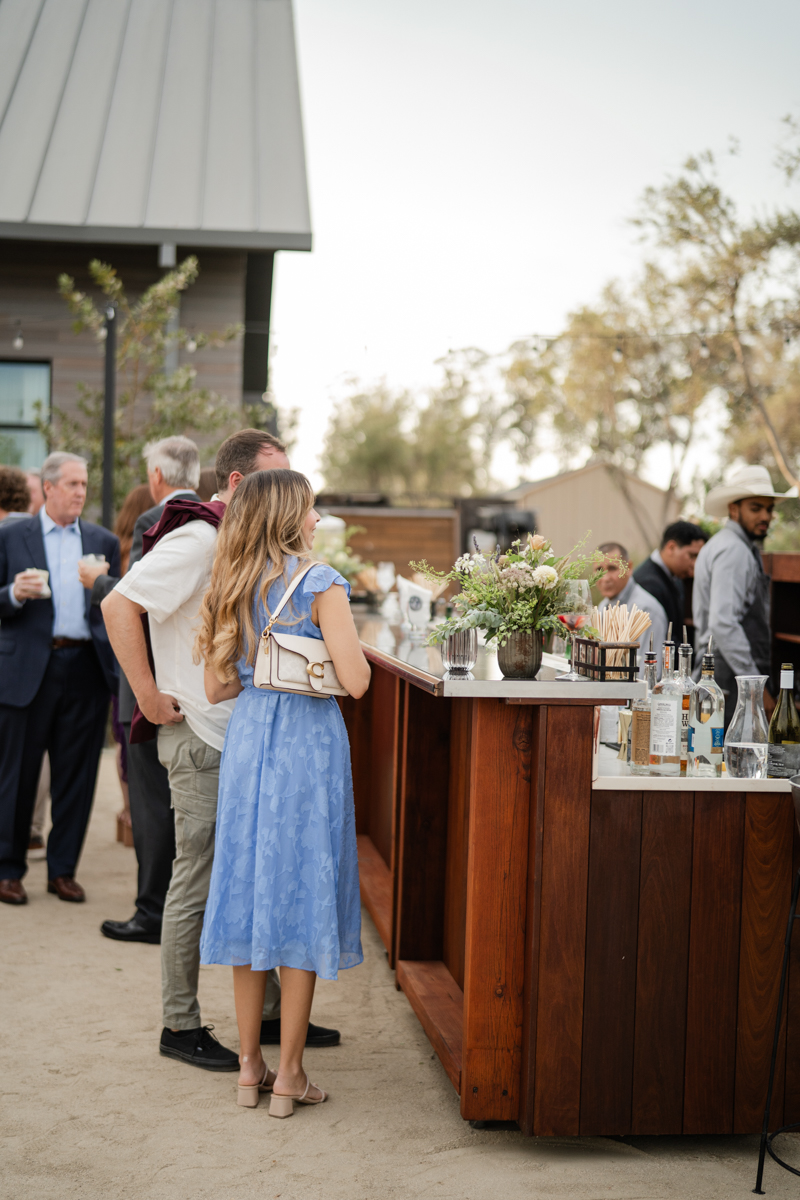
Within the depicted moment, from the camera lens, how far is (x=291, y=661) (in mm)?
2965

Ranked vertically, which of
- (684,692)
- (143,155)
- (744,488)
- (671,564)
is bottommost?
(684,692)

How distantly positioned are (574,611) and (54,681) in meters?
Result: 2.99

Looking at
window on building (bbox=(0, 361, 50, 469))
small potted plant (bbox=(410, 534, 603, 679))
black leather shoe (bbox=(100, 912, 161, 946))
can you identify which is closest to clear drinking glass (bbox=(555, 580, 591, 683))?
small potted plant (bbox=(410, 534, 603, 679))

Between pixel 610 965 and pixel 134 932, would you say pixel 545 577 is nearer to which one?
pixel 610 965

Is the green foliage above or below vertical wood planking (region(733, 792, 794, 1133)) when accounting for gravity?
above

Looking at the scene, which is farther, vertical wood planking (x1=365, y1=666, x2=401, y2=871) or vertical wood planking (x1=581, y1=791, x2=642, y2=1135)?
vertical wood planking (x1=365, y1=666, x2=401, y2=871)

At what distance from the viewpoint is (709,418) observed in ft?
92.2

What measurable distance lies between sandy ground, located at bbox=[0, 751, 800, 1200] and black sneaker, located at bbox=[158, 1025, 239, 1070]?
4cm

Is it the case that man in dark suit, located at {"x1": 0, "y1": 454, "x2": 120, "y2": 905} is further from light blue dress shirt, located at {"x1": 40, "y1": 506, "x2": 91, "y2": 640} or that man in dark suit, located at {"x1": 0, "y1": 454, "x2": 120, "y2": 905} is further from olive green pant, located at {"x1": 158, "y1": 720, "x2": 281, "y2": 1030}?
olive green pant, located at {"x1": 158, "y1": 720, "x2": 281, "y2": 1030}

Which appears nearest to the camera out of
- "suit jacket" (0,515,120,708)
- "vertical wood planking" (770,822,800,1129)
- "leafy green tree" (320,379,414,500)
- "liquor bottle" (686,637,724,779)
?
"vertical wood planking" (770,822,800,1129)

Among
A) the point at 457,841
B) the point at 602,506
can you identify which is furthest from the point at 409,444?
the point at 457,841

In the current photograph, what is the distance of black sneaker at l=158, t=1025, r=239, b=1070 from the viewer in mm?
3434

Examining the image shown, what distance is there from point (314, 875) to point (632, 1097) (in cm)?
105

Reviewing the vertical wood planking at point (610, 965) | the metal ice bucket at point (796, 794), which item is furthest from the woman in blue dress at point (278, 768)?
the metal ice bucket at point (796, 794)
